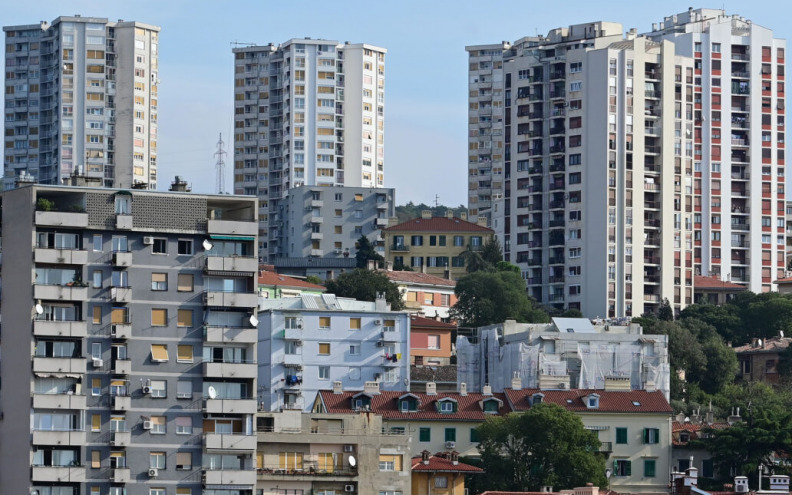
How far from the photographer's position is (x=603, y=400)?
10750cm

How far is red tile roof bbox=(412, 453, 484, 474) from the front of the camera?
92438 millimetres

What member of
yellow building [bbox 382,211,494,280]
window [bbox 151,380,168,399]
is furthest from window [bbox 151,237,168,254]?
yellow building [bbox 382,211,494,280]

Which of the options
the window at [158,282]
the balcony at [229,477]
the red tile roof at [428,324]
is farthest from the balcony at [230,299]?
the red tile roof at [428,324]

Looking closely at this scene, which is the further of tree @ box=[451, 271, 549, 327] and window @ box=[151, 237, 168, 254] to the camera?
tree @ box=[451, 271, 549, 327]

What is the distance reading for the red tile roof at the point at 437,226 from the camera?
589 ft

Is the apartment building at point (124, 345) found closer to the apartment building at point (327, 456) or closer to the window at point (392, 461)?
the apartment building at point (327, 456)

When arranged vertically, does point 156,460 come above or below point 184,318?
below

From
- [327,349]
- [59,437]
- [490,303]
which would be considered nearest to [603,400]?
[327,349]

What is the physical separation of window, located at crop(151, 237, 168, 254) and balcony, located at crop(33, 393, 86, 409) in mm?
6862

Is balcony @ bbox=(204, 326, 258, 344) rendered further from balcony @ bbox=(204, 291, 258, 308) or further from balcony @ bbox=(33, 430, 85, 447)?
balcony @ bbox=(33, 430, 85, 447)

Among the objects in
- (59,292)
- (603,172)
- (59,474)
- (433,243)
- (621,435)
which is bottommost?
(621,435)

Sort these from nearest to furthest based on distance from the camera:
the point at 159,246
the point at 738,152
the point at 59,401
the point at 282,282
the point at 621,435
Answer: the point at 59,401 < the point at 159,246 < the point at 621,435 < the point at 282,282 < the point at 738,152

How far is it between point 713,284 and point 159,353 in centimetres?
10839

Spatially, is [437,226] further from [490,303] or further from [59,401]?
[59,401]
